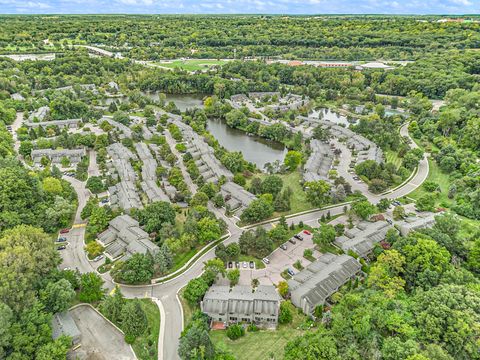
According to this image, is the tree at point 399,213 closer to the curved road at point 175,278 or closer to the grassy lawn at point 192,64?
the curved road at point 175,278

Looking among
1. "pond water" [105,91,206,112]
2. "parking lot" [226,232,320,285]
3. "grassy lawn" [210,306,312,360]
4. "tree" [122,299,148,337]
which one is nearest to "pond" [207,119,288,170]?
"pond water" [105,91,206,112]

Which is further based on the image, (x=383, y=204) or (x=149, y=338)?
(x=383, y=204)

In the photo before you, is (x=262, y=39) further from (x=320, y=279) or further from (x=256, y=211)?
(x=320, y=279)

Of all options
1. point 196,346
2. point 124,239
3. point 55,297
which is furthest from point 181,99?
point 196,346

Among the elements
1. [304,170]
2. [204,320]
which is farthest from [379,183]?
[204,320]

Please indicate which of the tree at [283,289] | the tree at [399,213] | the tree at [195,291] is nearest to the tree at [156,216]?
the tree at [195,291]

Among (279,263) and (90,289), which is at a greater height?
(90,289)

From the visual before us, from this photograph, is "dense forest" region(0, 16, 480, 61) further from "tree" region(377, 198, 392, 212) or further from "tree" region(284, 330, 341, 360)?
"tree" region(284, 330, 341, 360)
